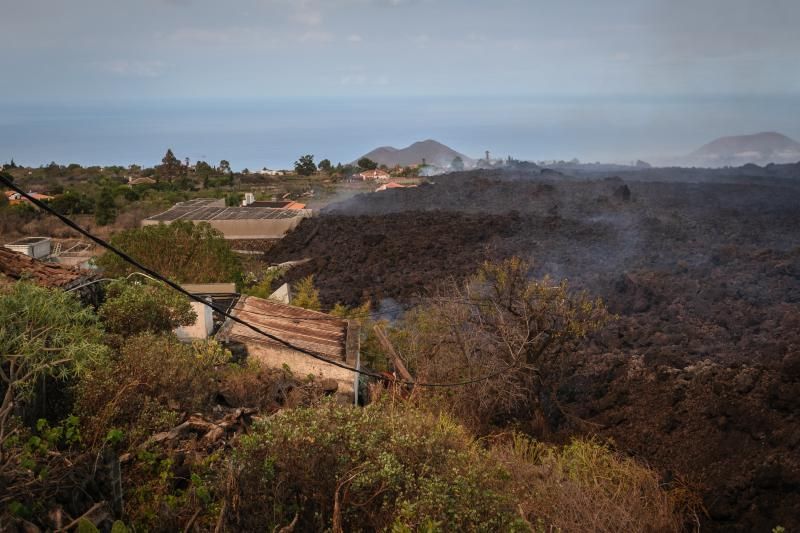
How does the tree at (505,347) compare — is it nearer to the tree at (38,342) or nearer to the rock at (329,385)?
the rock at (329,385)

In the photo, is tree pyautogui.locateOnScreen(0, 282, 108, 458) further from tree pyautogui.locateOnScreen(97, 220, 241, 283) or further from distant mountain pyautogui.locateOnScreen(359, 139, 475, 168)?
distant mountain pyautogui.locateOnScreen(359, 139, 475, 168)

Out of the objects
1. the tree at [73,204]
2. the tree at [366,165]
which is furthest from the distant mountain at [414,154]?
the tree at [73,204]

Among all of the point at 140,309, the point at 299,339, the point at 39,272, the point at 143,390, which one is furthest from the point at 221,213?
the point at 143,390

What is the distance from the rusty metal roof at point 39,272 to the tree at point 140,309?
529 mm

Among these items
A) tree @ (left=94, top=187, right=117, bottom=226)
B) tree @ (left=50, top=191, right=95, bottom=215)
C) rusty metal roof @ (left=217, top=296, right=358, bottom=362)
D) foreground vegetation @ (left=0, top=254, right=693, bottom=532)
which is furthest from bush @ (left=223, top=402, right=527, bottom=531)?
tree @ (left=50, top=191, right=95, bottom=215)

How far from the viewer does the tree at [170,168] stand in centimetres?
6075

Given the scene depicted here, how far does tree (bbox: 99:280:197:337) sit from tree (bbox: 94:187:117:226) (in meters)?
26.8

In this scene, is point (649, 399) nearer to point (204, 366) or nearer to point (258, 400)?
point (258, 400)

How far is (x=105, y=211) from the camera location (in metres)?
36.7

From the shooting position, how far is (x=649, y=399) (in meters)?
12.2

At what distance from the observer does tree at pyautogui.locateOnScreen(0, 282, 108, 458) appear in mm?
7070

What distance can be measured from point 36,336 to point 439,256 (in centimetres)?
1951

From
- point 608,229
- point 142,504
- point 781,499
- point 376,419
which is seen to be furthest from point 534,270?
point 142,504

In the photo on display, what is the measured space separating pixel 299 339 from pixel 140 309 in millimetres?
2489
